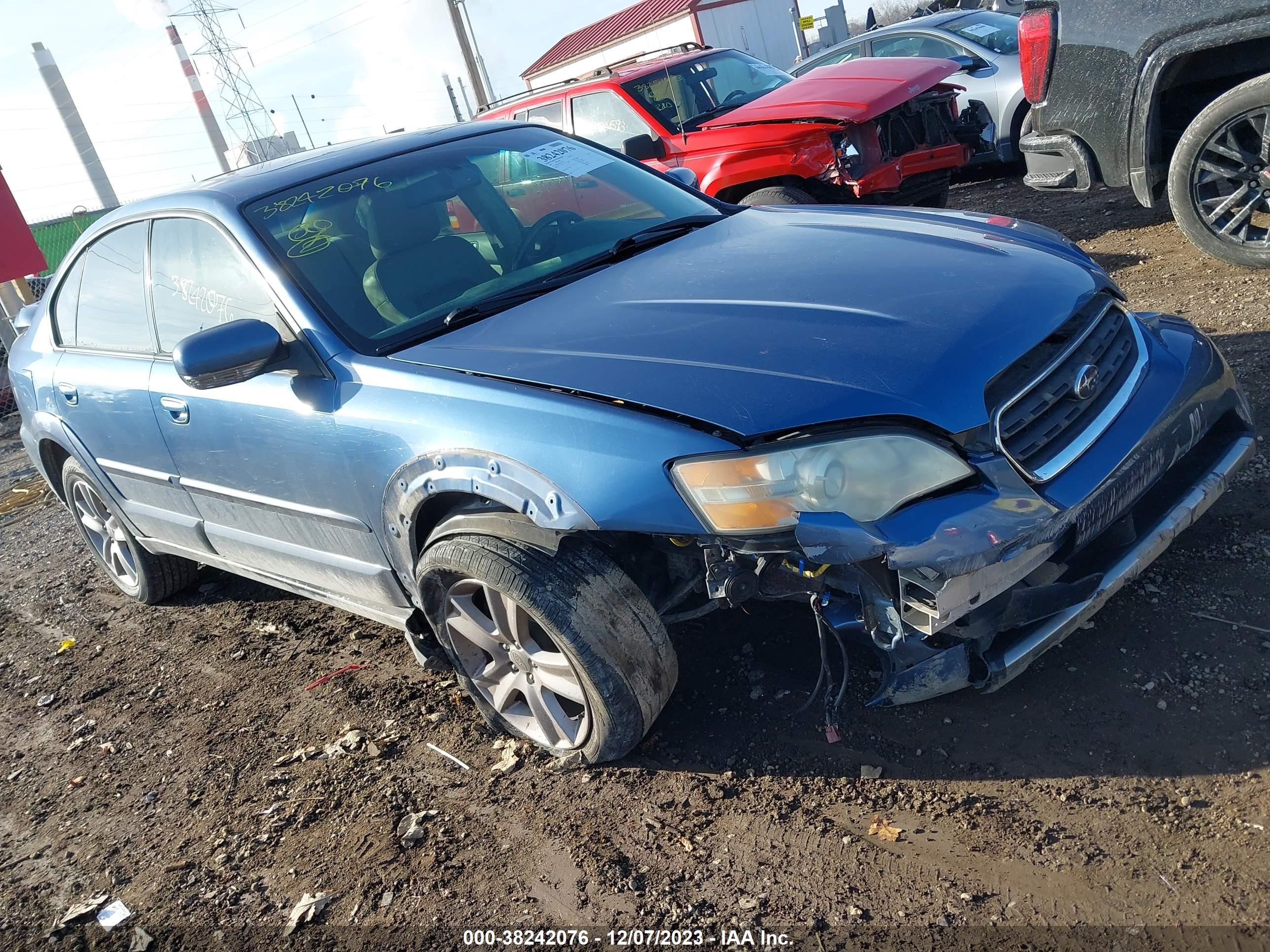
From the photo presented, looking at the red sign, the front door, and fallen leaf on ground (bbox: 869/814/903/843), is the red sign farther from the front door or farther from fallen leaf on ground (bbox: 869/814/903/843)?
fallen leaf on ground (bbox: 869/814/903/843)

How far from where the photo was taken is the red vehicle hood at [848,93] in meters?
6.38

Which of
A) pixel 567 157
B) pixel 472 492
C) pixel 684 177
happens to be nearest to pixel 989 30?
pixel 684 177

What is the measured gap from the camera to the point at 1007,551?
2.10 m

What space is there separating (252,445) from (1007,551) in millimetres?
2339

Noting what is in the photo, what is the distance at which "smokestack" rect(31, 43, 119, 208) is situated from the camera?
7788 centimetres

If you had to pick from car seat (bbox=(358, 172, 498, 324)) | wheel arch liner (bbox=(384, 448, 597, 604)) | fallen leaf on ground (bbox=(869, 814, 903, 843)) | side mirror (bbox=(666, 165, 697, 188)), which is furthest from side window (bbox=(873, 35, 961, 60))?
fallen leaf on ground (bbox=(869, 814, 903, 843))

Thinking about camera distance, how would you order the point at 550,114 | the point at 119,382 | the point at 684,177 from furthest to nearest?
the point at 550,114
the point at 684,177
the point at 119,382

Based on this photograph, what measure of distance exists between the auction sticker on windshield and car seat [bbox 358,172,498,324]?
570mm

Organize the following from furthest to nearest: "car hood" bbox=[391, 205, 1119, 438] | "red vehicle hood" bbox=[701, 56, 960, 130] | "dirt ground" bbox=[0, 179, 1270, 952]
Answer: "red vehicle hood" bbox=[701, 56, 960, 130] → "car hood" bbox=[391, 205, 1119, 438] → "dirt ground" bbox=[0, 179, 1270, 952]

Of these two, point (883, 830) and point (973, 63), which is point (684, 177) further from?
point (973, 63)

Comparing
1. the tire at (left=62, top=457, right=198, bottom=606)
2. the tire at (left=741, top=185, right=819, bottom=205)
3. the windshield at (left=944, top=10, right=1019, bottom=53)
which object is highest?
the windshield at (left=944, top=10, right=1019, bottom=53)

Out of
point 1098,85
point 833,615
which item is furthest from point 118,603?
point 1098,85

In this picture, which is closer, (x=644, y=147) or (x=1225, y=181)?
(x=1225, y=181)

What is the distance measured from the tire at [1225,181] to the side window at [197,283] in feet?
14.3
